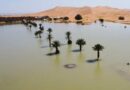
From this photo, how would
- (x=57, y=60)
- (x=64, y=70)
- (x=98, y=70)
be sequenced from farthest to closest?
1. (x=57, y=60)
2. (x=64, y=70)
3. (x=98, y=70)

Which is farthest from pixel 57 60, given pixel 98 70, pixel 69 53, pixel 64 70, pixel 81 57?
pixel 98 70

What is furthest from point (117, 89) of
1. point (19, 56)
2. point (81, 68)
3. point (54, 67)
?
point (19, 56)

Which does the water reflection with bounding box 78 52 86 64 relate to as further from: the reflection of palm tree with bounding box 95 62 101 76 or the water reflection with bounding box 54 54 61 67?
the reflection of palm tree with bounding box 95 62 101 76

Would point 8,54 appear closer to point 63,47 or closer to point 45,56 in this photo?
point 45,56

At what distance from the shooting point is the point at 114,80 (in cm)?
4291

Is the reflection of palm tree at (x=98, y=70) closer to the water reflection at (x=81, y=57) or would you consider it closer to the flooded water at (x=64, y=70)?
the flooded water at (x=64, y=70)

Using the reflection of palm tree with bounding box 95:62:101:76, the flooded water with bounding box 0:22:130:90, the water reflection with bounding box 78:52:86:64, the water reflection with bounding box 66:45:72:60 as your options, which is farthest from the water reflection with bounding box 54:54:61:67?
the reflection of palm tree with bounding box 95:62:101:76

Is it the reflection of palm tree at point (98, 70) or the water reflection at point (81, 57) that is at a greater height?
the water reflection at point (81, 57)

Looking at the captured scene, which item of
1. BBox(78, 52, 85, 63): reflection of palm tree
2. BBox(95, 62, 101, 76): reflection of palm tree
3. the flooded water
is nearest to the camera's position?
the flooded water

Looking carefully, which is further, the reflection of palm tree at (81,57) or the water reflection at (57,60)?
the reflection of palm tree at (81,57)

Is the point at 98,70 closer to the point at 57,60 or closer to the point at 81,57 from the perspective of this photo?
the point at 81,57

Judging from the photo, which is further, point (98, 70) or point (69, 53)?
point (69, 53)

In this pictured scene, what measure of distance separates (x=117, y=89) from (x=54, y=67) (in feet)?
57.2

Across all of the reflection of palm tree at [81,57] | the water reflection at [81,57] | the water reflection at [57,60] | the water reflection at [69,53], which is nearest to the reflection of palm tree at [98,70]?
the water reflection at [81,57]
